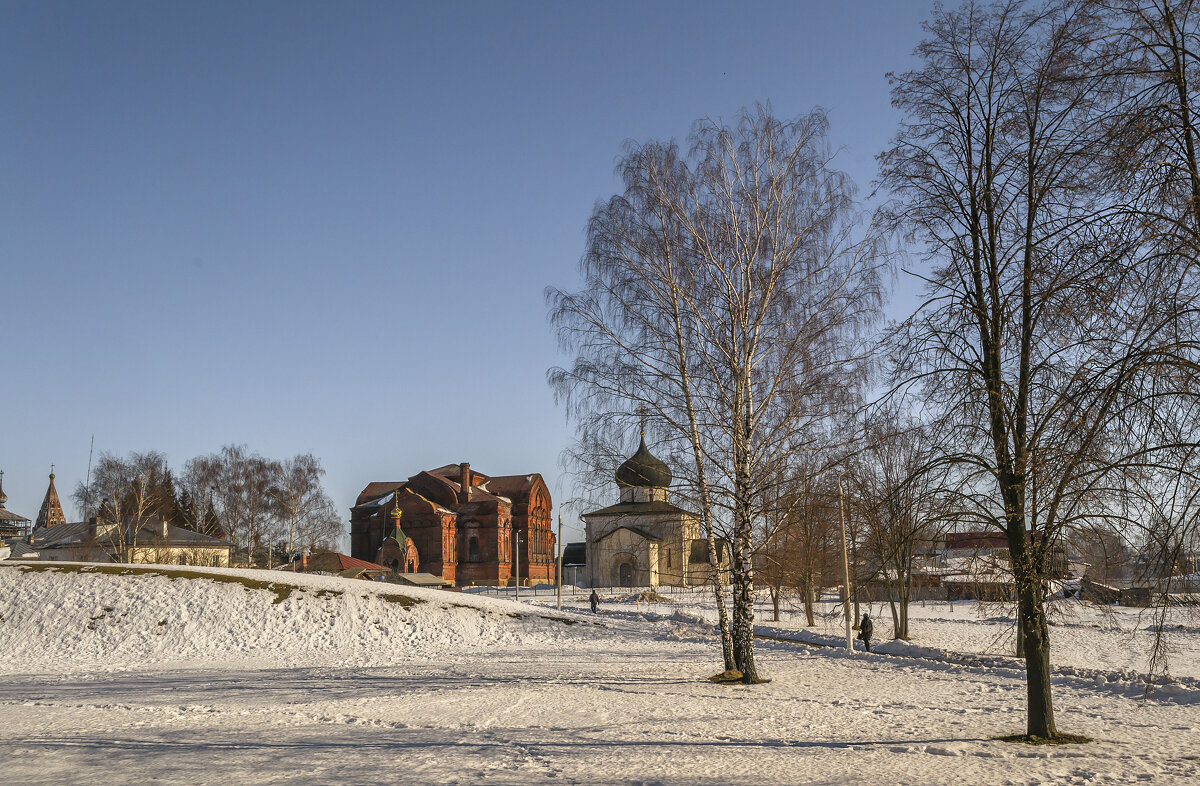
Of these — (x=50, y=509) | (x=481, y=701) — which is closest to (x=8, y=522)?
(x=50, y=509)

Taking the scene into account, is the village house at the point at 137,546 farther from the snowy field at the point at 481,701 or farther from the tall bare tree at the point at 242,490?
the snowy field at the point at 481,701

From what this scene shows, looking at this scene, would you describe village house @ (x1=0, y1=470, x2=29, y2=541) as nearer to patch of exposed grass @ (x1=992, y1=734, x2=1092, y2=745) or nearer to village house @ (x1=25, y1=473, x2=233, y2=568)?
village house @ (x1=25, y1=473, x2=233, y2=568)

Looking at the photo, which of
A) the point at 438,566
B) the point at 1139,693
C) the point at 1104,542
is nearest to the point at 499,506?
the point at 438,566

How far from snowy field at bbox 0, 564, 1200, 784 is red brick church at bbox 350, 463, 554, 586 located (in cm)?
4081

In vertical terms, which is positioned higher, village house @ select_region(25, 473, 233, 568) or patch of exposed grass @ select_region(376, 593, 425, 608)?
village house @ select_region(25, 473, 233, 568)

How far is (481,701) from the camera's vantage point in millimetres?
14922

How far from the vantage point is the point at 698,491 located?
1612cm

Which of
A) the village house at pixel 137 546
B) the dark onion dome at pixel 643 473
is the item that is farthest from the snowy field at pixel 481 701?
the village house at pixel 137 546

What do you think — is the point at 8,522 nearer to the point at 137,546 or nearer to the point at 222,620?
the point at 137,546

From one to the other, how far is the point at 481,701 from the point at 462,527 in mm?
66052

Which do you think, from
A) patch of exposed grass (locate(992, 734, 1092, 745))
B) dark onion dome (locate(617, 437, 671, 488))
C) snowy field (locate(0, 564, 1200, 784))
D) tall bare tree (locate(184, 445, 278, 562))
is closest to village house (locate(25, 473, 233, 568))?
tall bare tree (locate(184, 445, 278, 562))

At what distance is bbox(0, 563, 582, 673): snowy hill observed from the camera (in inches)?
984

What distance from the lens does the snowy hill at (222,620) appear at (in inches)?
984

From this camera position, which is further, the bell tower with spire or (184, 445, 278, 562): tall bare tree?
the bell tower with spire
